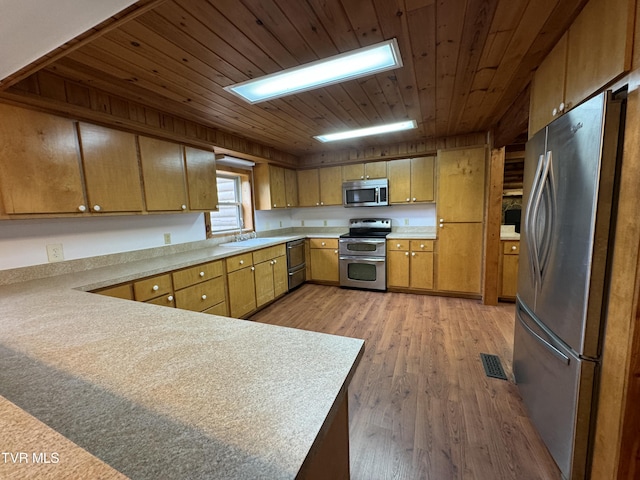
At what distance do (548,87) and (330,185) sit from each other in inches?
123

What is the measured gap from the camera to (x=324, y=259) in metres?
4.42

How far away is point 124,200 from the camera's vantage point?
215cm

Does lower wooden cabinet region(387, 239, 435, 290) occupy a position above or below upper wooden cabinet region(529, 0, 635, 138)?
below

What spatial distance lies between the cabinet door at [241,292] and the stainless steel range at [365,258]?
1570 mm

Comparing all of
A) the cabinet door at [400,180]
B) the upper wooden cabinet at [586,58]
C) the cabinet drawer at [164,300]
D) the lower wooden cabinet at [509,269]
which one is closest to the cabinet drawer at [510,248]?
the lower wooden cabinet at [509,269]

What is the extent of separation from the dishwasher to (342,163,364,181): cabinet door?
4.14ft

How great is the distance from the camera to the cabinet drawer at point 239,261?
2887 millimetres

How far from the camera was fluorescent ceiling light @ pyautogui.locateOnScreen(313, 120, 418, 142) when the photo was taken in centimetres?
301

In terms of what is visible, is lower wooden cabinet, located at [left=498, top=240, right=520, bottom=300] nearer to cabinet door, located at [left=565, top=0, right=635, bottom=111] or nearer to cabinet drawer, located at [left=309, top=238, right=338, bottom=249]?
A: cabinet drawer, located at [left=309, top=238, right=338, bottom=249]

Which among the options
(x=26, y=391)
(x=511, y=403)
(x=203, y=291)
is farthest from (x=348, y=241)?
(x=26, y=391)

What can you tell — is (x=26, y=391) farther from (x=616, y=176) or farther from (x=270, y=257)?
(x=270, y=257)

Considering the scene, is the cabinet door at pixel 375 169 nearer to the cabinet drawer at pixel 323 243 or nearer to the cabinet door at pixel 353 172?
the cabinet door at pixel 353 172

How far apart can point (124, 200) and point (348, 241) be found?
9.45ft

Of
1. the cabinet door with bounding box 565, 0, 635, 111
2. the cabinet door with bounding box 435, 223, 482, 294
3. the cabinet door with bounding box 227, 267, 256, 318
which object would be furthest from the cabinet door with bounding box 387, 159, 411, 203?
the cabinet door with bounding box 565, 0, 635, 111
